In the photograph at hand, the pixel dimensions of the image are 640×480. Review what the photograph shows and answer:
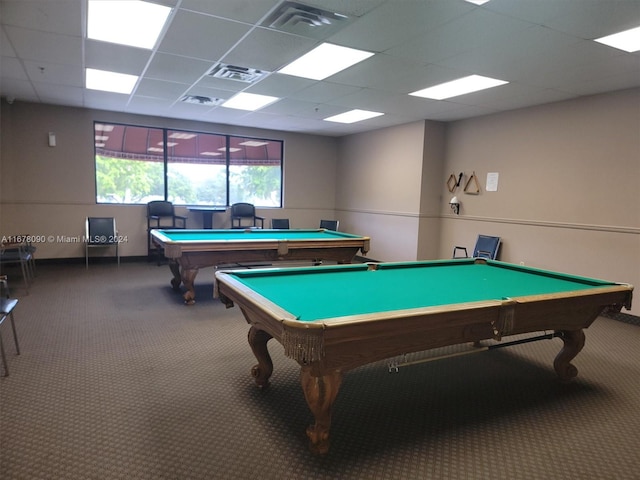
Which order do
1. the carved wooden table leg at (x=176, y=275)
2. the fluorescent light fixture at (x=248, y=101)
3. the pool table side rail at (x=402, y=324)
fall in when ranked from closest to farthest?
the pool table side rail at (x=402, y=324)
the carved wooden table leg at (x=176, y=275)
the fluorescent light fixture at (x=248, y=101)

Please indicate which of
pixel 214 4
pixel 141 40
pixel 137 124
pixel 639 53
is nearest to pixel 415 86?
pixel 639 53

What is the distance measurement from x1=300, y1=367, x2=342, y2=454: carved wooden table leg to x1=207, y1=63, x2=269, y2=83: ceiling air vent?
3.31m

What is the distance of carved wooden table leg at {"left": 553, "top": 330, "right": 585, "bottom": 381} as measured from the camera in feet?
8.98

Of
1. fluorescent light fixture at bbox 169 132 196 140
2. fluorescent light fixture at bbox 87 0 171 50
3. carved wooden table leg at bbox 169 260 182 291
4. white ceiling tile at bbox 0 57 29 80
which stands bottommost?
carved wooden table leg at bbox 169 260 182 291

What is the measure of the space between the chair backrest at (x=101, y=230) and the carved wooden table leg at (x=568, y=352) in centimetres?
623

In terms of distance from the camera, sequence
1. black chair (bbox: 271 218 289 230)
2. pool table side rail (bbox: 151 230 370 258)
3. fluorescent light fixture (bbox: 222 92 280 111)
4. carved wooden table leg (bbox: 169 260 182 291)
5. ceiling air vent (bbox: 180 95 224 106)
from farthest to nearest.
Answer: black chair (bbox: 271 218 289 230), ceiling air vent (bbox: 180 95 224 106), fluorescent light fixture (bbox: 222 92 280 111), carved wooden table leg (bbox: 169 260 182 291), pool table side rail (bbox: 151 230 370 258)

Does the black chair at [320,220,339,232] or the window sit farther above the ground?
the window

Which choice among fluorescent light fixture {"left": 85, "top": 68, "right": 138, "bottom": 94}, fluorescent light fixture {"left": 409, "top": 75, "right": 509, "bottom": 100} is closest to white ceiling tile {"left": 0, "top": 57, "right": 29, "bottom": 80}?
fluorescent light fixture {"left": 85, "top": 68, "right": 138, "bottom": 94}

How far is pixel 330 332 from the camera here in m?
1.70

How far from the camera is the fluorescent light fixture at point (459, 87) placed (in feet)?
13.6

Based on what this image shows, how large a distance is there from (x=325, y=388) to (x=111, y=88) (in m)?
4.94

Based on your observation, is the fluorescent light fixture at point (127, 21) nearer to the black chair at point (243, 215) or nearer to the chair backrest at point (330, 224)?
the black chair at point (243, 215)

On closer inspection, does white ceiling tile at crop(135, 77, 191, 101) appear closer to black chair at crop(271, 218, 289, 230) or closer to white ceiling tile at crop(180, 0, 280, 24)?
white ceiling tile at crop(180, 0, 280, 24)

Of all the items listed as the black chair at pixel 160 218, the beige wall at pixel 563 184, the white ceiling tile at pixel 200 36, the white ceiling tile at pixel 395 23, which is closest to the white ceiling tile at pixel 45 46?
the white ceiling tile at pixel 200 36
